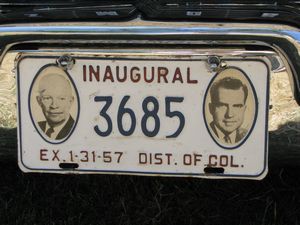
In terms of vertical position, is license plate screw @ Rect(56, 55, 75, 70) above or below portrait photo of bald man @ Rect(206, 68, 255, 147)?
above

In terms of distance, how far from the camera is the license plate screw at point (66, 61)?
1.86m

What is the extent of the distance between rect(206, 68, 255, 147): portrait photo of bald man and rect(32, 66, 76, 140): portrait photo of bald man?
0.41 m

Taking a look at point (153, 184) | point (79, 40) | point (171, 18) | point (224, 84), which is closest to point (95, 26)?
point (79, 40)

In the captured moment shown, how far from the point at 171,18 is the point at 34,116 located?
1.63 feet

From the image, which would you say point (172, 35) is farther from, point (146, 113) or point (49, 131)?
point (49, 131)

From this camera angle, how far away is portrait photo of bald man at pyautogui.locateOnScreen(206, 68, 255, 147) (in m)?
1.84

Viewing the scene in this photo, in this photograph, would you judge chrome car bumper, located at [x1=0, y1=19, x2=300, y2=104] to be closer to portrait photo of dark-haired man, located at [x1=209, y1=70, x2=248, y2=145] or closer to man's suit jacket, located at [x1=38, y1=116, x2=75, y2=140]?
portrait photo of dark-haired man, located at [x1=209, y1=70, x2=248, y2=145]

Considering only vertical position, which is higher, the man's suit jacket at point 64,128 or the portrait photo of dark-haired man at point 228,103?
the portrait photo of dark-haired man at point 228,103

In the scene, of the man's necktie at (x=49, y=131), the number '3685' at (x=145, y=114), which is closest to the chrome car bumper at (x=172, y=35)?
the number '3685' at (x=145, y=114)

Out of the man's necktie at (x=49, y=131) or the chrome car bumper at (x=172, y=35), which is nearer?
the chrome car bumper at (x=172, y=35)

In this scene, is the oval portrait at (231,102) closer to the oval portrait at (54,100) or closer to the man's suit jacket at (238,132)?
the man's suit jacket at (238,132)

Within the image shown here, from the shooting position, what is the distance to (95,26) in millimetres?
1839

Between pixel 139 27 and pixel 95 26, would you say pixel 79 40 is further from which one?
pixel 139 27

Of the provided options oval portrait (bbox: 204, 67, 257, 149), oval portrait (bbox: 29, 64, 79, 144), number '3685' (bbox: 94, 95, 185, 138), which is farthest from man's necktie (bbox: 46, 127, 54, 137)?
oval portrait (bbox: 204, 67, 257, 149)
